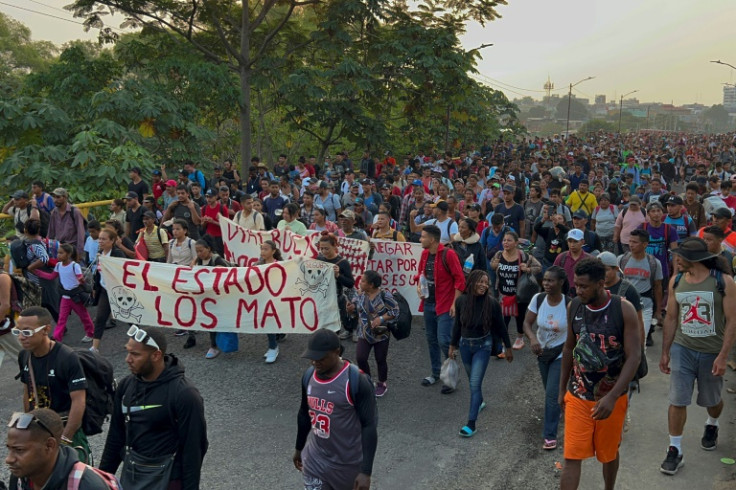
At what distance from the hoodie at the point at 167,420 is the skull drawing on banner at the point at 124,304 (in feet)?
15.8

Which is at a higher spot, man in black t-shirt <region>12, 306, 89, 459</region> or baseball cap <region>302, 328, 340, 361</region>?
baseball cap <region>302, 328, 340, 361</region>

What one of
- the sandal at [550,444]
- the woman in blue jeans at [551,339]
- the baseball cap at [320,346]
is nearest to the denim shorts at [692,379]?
the woman in blue jeans at [551,339]

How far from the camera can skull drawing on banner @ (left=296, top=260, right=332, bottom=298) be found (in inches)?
312

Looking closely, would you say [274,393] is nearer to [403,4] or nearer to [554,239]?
[554,239]

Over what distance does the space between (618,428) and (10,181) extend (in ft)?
51.0

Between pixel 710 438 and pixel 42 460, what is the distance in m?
5.45

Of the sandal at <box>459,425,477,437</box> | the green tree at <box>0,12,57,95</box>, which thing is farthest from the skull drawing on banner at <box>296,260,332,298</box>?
the green tree at <box>0,12,57,95</box>

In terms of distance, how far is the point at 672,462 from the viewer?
218 inches

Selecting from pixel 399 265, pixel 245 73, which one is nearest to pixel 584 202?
pixel 399 265

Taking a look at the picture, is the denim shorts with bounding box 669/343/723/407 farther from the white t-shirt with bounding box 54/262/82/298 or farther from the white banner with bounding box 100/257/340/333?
the white t-shirt with bounding box 54/262/82/298

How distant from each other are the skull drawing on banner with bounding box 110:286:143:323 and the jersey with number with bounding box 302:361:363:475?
16.5 feet

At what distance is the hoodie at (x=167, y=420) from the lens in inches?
147

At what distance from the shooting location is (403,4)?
22.5 m

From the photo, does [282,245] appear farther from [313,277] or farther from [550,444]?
[550,444]
